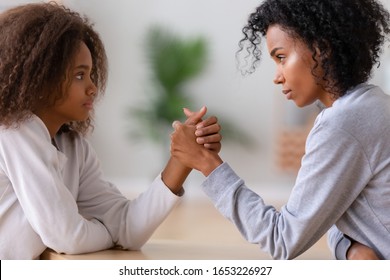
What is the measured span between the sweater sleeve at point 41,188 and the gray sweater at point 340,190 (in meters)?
0.35

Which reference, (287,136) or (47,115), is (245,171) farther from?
A: (47,115)

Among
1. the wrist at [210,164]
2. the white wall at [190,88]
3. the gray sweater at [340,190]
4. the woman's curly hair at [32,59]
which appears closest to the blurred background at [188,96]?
the white wall at [190,88]

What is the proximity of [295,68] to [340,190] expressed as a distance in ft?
0.94

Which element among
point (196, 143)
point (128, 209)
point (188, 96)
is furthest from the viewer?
point (188, 96)

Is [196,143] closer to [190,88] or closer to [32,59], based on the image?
[32,59]

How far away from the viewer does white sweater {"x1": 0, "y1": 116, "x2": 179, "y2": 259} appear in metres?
1.40

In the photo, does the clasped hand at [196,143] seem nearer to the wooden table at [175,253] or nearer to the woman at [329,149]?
the woman at [329,149]

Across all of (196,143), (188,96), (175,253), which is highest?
(196,143)

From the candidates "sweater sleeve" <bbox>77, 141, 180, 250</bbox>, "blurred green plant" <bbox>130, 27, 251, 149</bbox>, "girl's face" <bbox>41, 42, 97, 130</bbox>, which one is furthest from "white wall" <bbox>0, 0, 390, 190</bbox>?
"girl's face" <bbox>41, 42, 97, 130</bbox>

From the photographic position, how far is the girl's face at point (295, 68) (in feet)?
4.50

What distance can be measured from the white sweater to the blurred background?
4.87 m

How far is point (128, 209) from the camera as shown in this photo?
5.23 ft

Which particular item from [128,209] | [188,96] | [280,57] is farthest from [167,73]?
[280,57]
